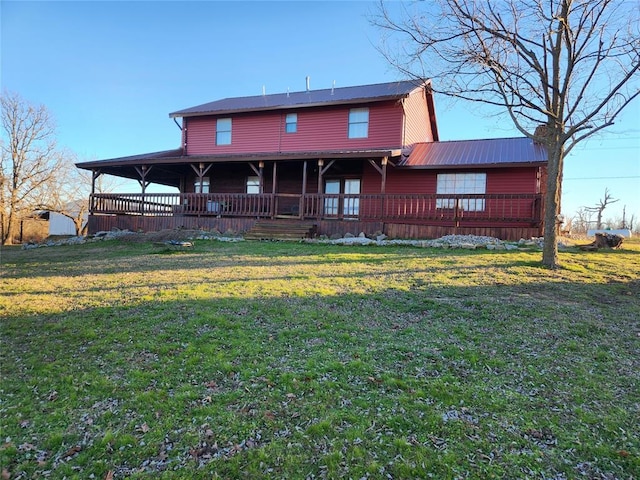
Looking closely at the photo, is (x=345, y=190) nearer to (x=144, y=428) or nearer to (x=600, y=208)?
(x=144, y=428)

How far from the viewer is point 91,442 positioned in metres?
2.66

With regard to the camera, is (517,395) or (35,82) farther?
(35,82)

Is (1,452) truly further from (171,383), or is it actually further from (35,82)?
(35,82)

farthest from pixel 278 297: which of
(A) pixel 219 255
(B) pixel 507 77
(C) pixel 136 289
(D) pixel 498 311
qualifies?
(B) pixel 507 77

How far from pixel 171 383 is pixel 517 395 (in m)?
3.13

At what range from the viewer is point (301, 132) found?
59.2 ft

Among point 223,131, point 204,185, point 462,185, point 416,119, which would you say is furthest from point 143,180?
point 462,185

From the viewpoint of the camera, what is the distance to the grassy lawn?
2.48 metres

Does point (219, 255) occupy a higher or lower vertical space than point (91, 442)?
higher

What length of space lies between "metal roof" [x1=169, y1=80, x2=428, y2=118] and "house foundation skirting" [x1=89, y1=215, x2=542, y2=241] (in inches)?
242

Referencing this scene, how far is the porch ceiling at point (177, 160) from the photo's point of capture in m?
14.3

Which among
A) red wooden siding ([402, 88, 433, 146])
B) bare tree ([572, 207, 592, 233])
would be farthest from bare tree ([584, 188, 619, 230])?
red wooden siding ([402, 88, 433, 146])

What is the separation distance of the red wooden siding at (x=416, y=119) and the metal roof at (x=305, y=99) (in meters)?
0.93

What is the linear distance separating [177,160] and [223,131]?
385cm
